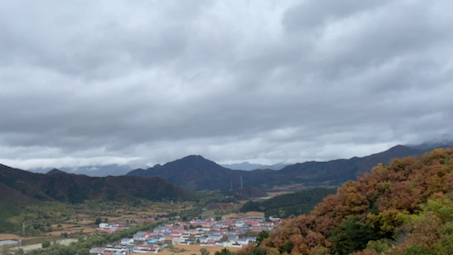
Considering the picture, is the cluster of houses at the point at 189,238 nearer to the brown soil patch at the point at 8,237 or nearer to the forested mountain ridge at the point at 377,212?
the brown soil patch at the point at 8,237

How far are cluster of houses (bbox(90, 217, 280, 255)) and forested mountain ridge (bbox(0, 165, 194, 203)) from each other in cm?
6268

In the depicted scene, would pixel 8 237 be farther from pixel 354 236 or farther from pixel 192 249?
pixel 354 236

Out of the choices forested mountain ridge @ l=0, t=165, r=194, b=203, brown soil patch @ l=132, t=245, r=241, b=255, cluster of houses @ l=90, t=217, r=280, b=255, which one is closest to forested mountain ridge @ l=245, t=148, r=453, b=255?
brown soil patch @ l=132, t=245, r=241, b=255

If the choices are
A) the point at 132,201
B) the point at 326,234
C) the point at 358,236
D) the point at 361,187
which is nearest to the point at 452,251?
the point at 358,236

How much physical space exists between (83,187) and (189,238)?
104650 millimetres

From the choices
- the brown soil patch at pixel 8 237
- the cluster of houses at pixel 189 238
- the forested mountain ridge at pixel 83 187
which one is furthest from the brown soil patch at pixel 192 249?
the forested mountain ridge at pixel 83 187

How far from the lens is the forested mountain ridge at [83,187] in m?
135

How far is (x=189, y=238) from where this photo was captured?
69.9m

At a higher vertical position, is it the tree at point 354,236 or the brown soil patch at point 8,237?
the tree at point 354,236

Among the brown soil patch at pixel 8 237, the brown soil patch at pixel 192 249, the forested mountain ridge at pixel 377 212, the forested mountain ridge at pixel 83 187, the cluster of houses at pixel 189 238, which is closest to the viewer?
the forested mountain ridge at pixel 377 212

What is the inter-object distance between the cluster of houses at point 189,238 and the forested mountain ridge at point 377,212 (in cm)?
3107

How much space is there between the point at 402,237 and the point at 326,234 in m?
7.29

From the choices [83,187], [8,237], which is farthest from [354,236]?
[83,187]

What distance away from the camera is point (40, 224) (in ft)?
281
